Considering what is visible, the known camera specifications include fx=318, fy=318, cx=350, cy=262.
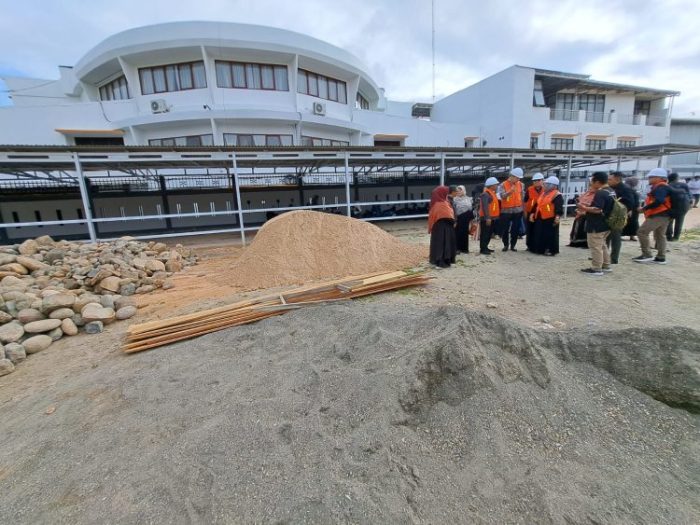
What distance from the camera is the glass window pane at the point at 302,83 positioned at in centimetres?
1735

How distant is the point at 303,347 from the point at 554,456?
231 cm

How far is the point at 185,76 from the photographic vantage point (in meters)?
16.3

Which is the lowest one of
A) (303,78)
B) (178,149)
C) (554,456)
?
(554,456)

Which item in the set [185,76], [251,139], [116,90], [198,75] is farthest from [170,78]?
[251,139]

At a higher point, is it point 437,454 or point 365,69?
point 365,69

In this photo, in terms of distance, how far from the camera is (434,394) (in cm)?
245

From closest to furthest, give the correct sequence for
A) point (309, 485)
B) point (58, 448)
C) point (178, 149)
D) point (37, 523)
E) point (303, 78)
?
point (37, 523)
point (309, 485)
point (58, 448)
point (178, 149)
point (303, 78)

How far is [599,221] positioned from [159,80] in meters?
19.9

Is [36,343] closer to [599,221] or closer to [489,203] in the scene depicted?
[489,203]

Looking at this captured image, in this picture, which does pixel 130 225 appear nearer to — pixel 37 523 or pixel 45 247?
pixel 45 247

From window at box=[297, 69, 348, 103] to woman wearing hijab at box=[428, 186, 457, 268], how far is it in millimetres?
14450

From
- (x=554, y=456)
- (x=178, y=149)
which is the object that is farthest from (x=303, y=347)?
(x=178, y=149)

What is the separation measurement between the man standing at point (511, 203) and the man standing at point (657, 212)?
2168 millimetres

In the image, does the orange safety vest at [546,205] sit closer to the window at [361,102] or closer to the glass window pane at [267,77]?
the glass window pane at [267,77]
